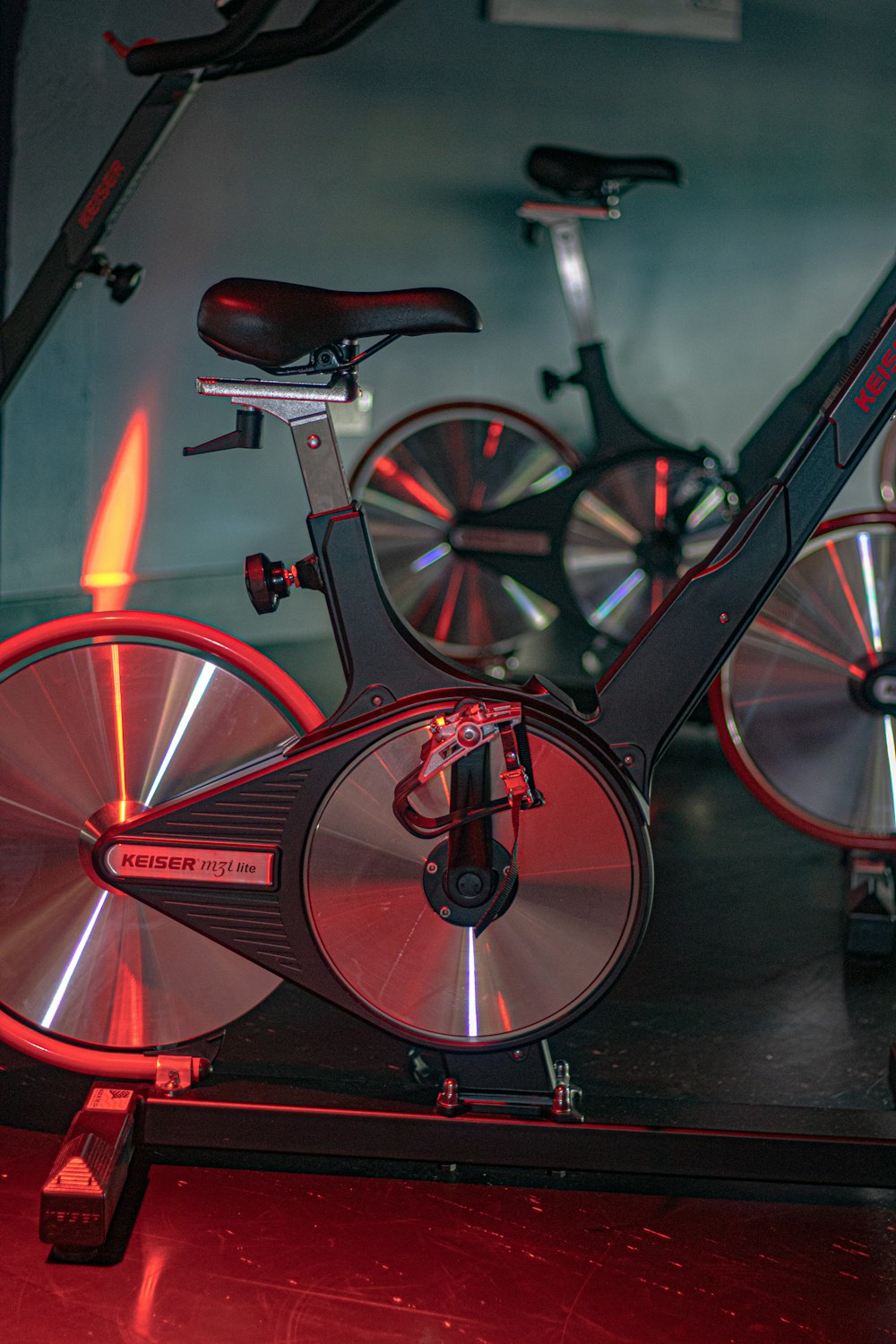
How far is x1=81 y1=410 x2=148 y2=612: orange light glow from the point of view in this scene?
14.0ft

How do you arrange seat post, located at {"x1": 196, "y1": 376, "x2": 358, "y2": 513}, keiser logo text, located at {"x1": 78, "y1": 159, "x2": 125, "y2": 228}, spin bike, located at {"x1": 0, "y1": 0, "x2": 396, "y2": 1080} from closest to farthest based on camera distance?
seat post, located at {"x1": 196, "y1": 376, "x2": 358, "y2": 513} < spin bike, located at {"x1": 0, "y1": 0, "x2": 396, "y2": 1080} < keiser logo text, located at {"x1": 78, "y1": 159, "x2": 125, "y2": 228}

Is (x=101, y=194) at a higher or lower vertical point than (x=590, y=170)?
lower

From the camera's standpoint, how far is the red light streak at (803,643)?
2.42 meters

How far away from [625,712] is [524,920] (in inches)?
11.2

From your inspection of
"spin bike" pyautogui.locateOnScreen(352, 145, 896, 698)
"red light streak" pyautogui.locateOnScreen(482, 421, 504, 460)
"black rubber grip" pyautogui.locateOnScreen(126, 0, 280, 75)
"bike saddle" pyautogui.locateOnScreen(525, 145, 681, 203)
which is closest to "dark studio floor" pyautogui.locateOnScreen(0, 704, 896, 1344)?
"black rubber grip" pyautogui.locateOnScreen(126, 0, 280, 75)

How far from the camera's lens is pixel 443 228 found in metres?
4.66

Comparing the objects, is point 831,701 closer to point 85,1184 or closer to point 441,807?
point 441,807

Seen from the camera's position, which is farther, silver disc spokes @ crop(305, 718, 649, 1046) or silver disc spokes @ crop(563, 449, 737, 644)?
silver disc spokes @ crop(563, 449, 737, 644)

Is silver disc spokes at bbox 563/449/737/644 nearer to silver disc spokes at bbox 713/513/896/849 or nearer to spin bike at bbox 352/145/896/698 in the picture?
spin bike at bbox 352/145/896/698

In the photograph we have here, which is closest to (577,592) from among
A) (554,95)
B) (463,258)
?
(463,258)

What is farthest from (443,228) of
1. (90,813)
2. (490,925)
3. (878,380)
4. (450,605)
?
(490,925)

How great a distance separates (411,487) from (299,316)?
245 centimetres

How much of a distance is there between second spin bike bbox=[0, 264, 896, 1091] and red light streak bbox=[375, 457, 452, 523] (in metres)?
2.34

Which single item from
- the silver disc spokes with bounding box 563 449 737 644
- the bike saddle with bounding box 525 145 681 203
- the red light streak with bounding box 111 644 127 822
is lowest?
the red light streak with bounding box 111 644 127 822
